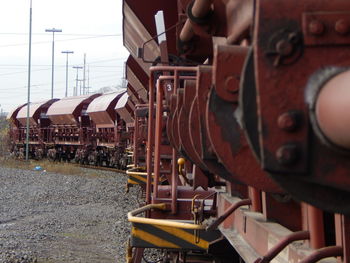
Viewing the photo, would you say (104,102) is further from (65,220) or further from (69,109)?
(65,220)

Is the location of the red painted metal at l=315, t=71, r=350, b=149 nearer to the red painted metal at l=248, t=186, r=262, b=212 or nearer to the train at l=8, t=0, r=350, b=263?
the train at l=8, t=0, r=350, b=263

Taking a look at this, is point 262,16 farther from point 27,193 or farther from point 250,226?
point 27,193

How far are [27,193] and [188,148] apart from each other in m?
14.0

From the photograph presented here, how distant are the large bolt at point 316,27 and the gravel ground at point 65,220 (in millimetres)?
6573

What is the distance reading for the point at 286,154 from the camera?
4.39 feet

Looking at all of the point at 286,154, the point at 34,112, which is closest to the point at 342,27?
the point at 286,154

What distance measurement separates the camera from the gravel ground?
8047 mm

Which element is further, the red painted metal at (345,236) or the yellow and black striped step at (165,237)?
the yellow and black striped step at (165,237)

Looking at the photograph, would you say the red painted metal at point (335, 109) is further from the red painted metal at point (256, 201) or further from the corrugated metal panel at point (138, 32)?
the corrugated metal panel at point (138, 32)

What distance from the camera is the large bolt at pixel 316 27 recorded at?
1374mm

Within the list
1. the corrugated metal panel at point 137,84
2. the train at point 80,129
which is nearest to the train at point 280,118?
the corrugated metal panel at point 137,84

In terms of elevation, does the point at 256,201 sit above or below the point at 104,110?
below

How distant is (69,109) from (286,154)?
29250 millimetres

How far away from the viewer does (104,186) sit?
1758cm
